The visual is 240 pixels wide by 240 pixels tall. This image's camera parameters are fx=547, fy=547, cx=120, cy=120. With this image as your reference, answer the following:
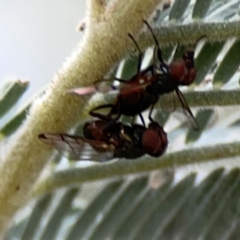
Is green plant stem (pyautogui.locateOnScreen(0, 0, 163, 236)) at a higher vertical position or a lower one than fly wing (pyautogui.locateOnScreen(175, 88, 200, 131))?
higher

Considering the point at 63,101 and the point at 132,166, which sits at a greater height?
the point at 63,101

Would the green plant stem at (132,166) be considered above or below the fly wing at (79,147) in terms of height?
below

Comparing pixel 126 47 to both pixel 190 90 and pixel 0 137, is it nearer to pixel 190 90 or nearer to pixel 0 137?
pixel 190 90

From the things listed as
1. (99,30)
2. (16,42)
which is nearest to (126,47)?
(99,30)
